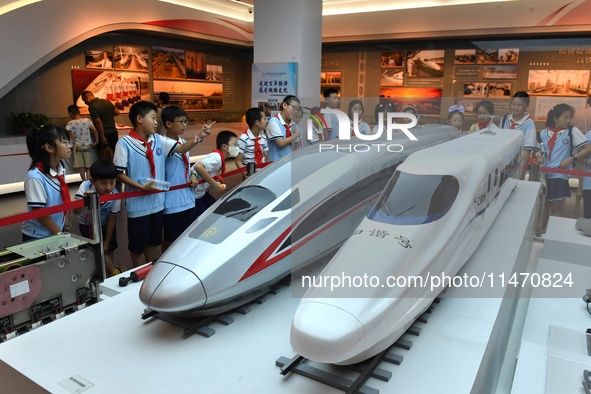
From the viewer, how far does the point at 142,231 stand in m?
3.93

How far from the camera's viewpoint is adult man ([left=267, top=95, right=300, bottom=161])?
5553mm

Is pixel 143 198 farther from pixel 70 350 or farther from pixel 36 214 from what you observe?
pixel 70 350

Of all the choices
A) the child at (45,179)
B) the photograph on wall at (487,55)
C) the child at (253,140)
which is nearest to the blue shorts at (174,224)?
the child at (45,179)

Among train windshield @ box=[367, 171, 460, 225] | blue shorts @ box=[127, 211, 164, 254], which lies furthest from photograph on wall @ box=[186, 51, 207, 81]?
train windshield @ box=[367, 171, 460, 225]

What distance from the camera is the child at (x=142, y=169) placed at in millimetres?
3826

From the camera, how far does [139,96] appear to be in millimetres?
10703

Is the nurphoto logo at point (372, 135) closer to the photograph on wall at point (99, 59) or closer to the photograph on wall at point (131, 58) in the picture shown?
the photograph on wall at point (99, 59)

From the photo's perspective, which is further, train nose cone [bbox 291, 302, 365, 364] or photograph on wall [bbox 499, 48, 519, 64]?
photograph on wall [bbox 499, 48, 519, 64]

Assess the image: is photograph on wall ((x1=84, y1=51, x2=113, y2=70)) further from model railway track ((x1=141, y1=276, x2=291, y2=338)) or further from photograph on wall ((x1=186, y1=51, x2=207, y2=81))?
model railway track ((x1=141, y1=276, x2=291, y2=338))

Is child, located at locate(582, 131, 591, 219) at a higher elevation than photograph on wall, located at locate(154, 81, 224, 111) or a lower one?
lower

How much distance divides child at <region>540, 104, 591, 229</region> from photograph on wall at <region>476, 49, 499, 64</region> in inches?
190

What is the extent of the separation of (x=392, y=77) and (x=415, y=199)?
9.17 m

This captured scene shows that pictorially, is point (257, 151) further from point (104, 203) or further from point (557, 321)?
point (557, 321)

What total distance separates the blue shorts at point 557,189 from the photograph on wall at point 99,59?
28.9ft
